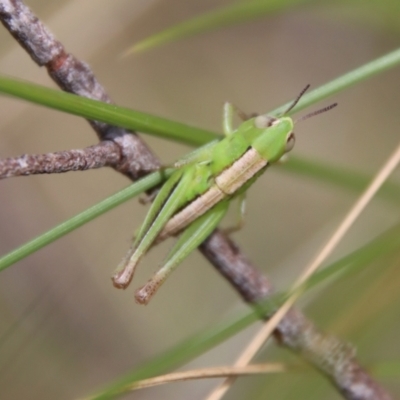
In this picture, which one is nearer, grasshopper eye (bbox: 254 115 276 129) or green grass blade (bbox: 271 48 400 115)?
green grass blade (bbox: 271 48 400 115)

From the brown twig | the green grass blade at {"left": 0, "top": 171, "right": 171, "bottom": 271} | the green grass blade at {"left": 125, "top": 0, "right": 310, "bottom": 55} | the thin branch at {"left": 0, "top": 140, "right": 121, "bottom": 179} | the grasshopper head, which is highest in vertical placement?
the green grass blade at {"left": 125, "top": 0, "right": 310, "bottom": 55}

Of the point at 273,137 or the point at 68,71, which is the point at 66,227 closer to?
the point at 68,71

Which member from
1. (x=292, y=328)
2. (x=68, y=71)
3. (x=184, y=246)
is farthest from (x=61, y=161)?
(x=292, y=328)

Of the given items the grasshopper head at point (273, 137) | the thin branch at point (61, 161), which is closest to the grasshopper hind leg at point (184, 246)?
the grasshopper head at point (273, 137)

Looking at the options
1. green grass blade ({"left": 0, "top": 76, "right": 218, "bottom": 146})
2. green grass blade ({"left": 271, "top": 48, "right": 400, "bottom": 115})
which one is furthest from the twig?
green grass blade ({"left": 0, "top": 76, "right": 218, "bottom": 146})

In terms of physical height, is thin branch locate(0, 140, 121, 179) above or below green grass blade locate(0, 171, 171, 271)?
above

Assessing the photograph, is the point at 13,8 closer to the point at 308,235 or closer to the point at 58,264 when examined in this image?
the point at 58,264

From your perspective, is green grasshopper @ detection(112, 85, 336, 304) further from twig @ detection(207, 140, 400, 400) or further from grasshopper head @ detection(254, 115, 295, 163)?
twig @ detection(207, 140, 400, 400)
